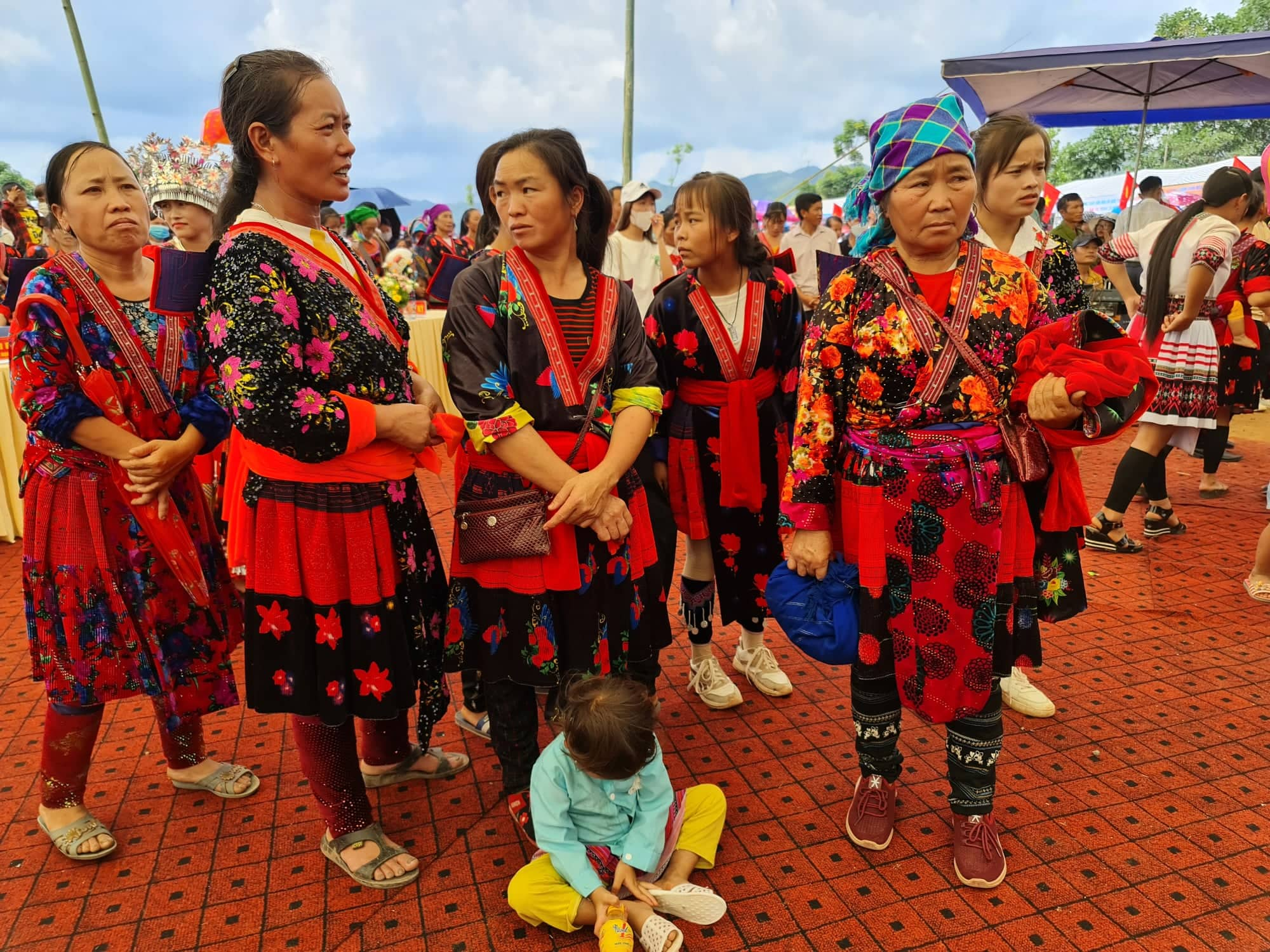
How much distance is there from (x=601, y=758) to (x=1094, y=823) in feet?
4.57

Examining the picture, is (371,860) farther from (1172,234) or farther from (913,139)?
(1172,234)

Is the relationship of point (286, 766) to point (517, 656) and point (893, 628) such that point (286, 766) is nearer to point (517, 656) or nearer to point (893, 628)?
point (517, 656)

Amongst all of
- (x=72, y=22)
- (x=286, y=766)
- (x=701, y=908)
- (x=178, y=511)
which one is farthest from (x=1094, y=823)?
(x=72, y=22)

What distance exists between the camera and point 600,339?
1.94 metres

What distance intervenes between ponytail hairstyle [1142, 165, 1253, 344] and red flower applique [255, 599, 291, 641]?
14.4 feet

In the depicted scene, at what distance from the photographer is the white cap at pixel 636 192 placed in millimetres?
5777

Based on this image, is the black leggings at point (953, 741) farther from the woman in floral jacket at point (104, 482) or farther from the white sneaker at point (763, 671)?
the woman in floral jacket at point (104, 482)

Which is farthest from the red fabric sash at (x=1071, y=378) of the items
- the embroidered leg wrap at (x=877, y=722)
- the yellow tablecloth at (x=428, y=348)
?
the yellow tablecloth at (x=428, y=348)

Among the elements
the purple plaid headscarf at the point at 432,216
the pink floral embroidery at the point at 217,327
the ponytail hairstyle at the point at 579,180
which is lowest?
the pink floral embroidery at the point at 217,327

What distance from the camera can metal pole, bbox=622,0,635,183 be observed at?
9.62 m

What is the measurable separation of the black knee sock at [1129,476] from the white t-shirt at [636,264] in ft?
10.1

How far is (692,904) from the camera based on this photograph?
177cm

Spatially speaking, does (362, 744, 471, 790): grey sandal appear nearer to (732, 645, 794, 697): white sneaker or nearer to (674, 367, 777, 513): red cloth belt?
(732, 645, 794, 697): white sneaker

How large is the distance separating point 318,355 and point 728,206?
1362 mm
